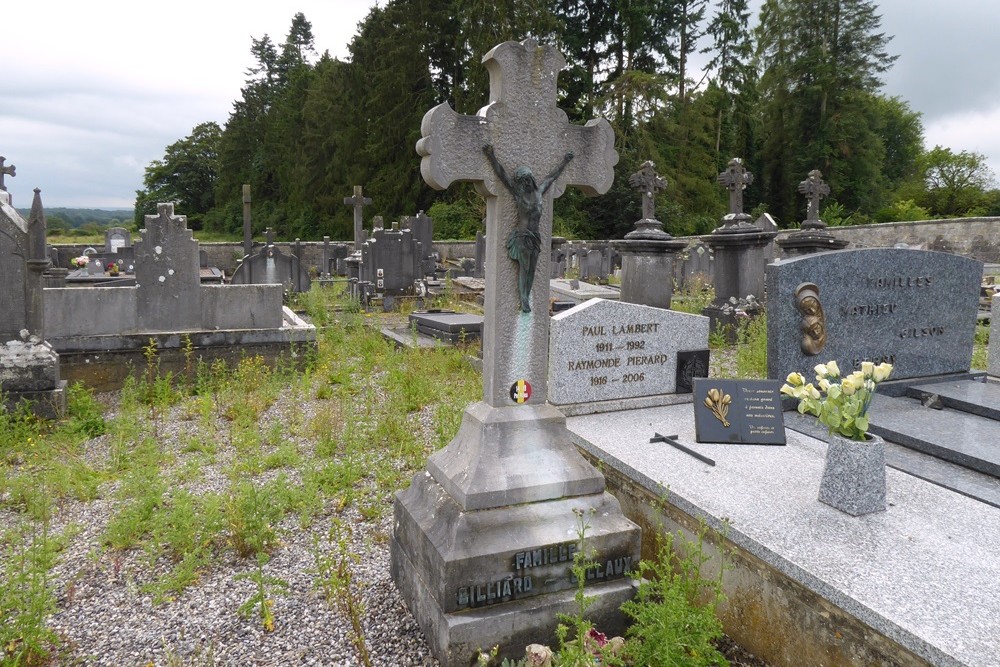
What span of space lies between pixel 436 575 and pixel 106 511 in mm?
2554

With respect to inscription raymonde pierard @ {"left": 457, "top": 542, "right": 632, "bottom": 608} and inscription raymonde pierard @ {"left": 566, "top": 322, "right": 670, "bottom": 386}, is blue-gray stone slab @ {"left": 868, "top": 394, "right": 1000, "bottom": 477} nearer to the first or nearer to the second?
inscription raymonde pierard @ {"left": 566, "top": 322, "right": 670, "bottom": 386}

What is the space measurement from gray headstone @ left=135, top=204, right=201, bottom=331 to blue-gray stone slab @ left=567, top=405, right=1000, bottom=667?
5.29 metres

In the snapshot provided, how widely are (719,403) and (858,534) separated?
55.8 inches

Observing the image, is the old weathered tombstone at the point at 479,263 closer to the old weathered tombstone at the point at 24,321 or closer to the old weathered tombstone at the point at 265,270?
the old weathered tombstone at the point at 265,270

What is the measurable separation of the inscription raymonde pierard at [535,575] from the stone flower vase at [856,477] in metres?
1.07

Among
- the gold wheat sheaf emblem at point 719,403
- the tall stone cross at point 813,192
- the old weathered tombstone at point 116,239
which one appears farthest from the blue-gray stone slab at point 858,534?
the old weathered tombstone at point 116,239

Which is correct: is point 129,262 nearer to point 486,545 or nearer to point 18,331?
point 18,331

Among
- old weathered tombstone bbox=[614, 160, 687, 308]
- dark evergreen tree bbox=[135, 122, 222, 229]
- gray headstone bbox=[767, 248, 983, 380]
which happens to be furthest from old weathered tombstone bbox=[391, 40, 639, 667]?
dark evergreen tree bbox=[135, 122, 222, 229]

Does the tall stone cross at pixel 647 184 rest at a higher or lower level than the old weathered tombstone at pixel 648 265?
higher

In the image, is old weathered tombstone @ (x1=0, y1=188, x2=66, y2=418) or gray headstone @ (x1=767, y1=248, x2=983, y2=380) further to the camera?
old weathered tombstone @ (x1=0, y1=188, x2=66, y2=418)

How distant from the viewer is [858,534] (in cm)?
285

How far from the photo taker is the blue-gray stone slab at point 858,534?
2.22 metres

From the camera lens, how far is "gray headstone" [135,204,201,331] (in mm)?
7254

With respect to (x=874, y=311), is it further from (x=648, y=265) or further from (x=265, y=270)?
(x=265, y=270)
